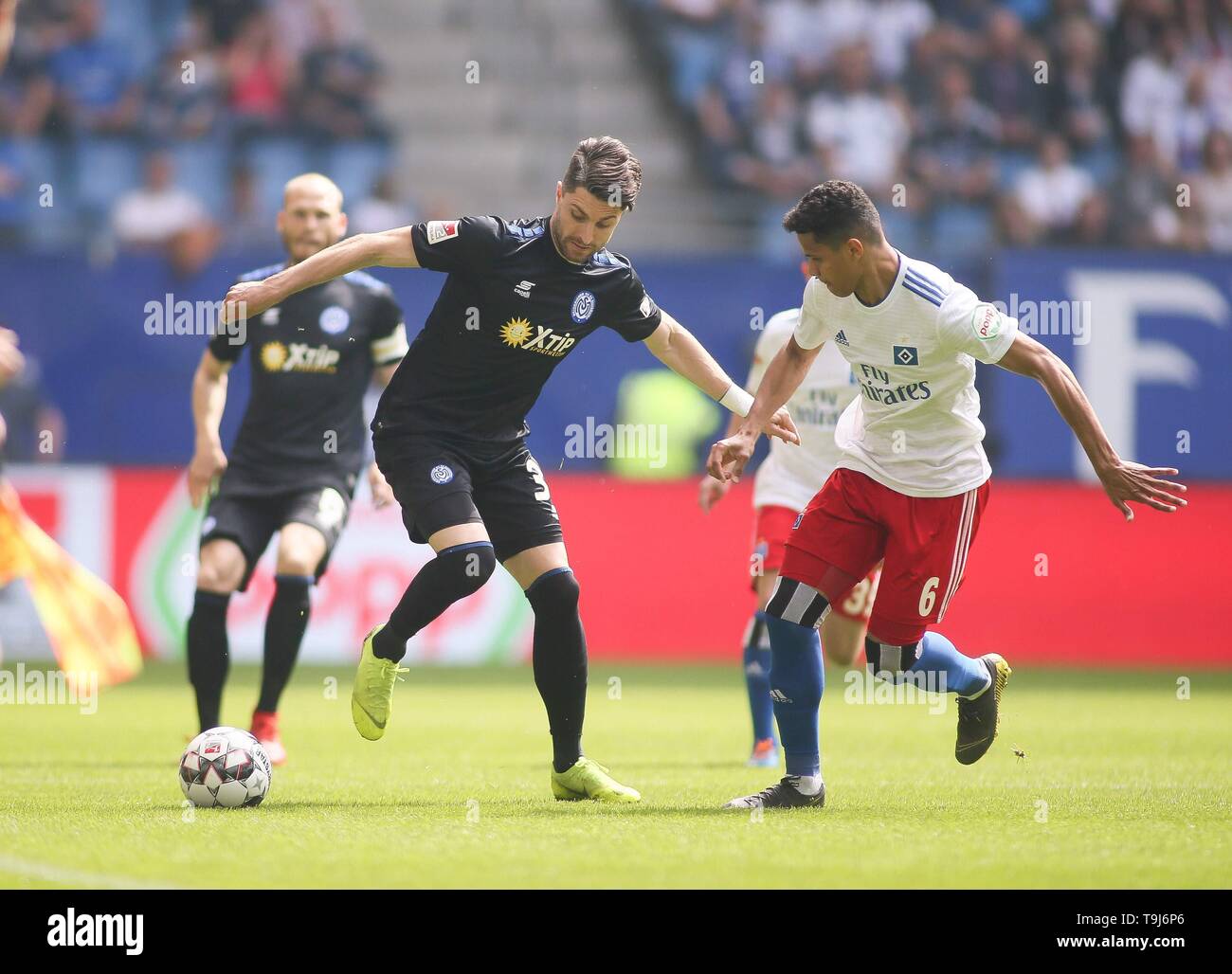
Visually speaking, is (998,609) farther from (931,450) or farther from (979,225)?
(931,450)

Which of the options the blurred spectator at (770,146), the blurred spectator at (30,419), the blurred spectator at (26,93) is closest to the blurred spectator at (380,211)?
the blurred spectator at (26,93)

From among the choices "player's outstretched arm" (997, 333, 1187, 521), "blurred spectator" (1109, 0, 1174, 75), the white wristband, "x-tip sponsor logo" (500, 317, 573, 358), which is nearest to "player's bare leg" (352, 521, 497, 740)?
"x-tip sponsor logo" (500, 317, 573, 358)

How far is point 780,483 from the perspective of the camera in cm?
845

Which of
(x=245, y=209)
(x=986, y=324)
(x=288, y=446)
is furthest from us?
(x=245, y=209)

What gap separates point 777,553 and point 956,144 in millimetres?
10735

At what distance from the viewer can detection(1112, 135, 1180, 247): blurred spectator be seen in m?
16.6

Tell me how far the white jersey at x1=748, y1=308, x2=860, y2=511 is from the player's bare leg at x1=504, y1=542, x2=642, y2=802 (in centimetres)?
219

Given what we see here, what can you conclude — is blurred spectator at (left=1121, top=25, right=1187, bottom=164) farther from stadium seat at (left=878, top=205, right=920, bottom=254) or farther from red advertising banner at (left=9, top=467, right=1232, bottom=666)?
red advertising banner at (left=9, top=467, right=1232, bottom=666)

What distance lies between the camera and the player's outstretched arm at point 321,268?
5.86 meters

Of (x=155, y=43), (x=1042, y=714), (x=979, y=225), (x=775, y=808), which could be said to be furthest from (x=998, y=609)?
(x=155, y=43)

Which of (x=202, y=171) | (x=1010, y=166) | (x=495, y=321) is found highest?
(x=1010, y=166)

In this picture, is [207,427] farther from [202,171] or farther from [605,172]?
[202,171]

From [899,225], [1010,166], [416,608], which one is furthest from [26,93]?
[416,608]

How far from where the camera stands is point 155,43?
696 inches
